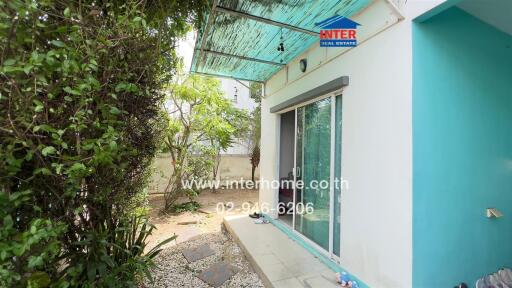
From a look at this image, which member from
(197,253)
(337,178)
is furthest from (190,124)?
(337,178)

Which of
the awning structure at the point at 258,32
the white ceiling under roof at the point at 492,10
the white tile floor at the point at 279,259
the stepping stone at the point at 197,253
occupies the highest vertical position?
the awning structure at the point at 258,32

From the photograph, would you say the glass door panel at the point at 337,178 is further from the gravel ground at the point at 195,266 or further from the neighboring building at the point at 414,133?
the gravel ground at the point at 195,266

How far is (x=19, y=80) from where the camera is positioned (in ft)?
4.51

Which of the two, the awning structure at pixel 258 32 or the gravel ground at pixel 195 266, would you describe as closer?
the awning structure at pixel 258 32

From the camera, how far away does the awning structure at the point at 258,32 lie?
2955 mm

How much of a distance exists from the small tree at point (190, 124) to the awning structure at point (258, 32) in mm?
1698

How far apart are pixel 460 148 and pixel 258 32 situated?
9.60ft

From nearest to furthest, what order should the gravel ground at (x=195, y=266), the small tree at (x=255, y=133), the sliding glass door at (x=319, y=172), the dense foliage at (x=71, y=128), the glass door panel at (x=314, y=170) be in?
the dense foliage at (x=71, y=128) < the gravel ground at (x=195, y=266) < the sliding glass door at (x=319, y=172) < the glass door panel at (x=314, y=170) < the small tree at (x=255, y=133)

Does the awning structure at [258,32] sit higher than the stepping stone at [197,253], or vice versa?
the awning structure at [258,32]

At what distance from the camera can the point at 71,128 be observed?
5.24ft

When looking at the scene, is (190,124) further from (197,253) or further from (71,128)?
(71,128)

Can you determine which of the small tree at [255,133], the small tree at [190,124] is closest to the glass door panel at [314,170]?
the small tree at [190,124]

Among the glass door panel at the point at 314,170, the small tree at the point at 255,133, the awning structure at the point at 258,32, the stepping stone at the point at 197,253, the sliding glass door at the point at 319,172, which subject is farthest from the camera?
the small tree at the point at 255,133

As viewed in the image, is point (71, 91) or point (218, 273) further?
point (218, 273)
